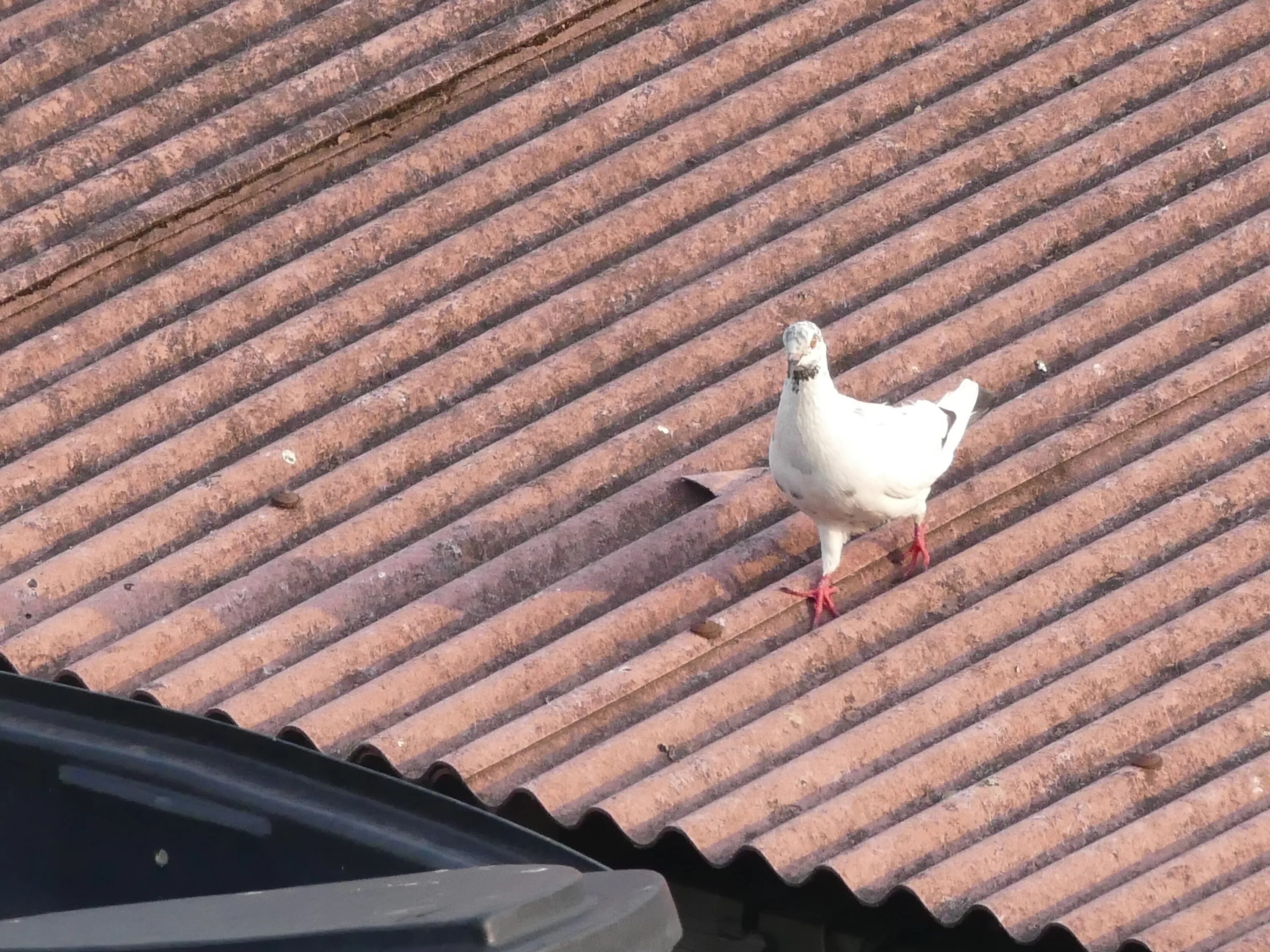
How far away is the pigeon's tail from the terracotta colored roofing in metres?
0.13

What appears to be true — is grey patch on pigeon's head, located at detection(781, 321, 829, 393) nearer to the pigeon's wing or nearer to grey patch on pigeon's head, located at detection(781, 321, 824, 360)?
grey patch on pigeon's head, located at detection(781, 321, 824, 360)

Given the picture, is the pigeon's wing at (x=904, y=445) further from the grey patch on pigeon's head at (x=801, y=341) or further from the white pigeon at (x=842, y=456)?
the grey patch on pigeon's head at (x=801, y=341)

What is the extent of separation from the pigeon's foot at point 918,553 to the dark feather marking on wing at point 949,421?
20 centimetres

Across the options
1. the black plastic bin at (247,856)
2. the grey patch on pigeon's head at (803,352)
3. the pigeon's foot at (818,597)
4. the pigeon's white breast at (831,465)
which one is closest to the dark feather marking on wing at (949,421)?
the pigeon's white breast at (831,465)

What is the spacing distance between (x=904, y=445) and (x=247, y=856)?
170cm

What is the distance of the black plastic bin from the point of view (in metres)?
2.96

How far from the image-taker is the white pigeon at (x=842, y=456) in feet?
14.8

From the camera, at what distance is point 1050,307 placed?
519 cm

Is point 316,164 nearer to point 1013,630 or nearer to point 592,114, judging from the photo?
point 592,114

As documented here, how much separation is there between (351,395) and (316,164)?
895 millimetres

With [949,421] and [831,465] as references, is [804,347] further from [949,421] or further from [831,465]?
[949,421]

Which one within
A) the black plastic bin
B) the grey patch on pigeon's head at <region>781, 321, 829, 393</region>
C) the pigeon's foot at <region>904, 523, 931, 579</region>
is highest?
the grey patch on pigeon's head at <region>781, 321, 829, 393</region>

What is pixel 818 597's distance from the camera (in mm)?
4469

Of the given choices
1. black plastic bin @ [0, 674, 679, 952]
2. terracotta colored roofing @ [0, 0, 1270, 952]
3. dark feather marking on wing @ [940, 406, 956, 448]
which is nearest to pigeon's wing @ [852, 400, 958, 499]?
dark feather marking on wing @ [940, 406, 956, 448]
